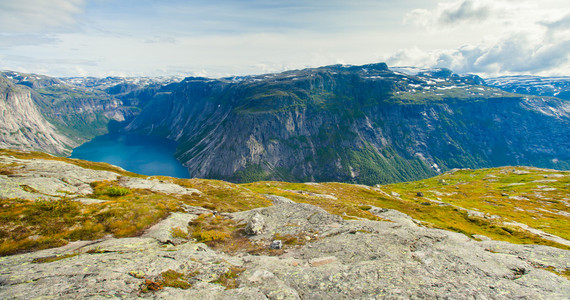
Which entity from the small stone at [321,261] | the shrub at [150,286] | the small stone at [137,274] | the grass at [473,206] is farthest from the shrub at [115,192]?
the grass at [473,206]

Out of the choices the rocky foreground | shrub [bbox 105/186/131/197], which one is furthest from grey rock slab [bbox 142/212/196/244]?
shrub [bbox 105/186/131/197]

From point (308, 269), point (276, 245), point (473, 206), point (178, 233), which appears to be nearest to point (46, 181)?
point (178, 233)

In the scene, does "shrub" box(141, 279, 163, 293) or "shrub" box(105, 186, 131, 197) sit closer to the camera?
"shrub" box(141, 279, 163, 293)

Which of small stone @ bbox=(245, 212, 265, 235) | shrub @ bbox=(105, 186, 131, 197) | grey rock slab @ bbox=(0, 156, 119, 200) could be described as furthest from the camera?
shrub @ bbox=(105, 186, 131, 197)

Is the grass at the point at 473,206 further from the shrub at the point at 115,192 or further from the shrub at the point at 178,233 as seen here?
the shrub at the point at 115,192

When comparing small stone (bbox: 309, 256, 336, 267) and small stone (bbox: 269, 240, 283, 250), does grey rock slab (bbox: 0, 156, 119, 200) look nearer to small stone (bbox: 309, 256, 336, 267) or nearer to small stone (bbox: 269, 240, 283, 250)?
small stone (bbox: 269, 240, 283, 250)

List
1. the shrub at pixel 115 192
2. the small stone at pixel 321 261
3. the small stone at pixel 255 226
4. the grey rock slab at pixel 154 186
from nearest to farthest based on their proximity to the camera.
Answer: the small stone at pixel 321 261 → the small stone at pixel 255 226 → the shrub at pixel 115 192 → the grey rock slab at pixel 154 186

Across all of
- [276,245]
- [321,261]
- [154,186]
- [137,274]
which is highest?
[137,274]

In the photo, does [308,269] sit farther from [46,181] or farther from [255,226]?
[46,181]
